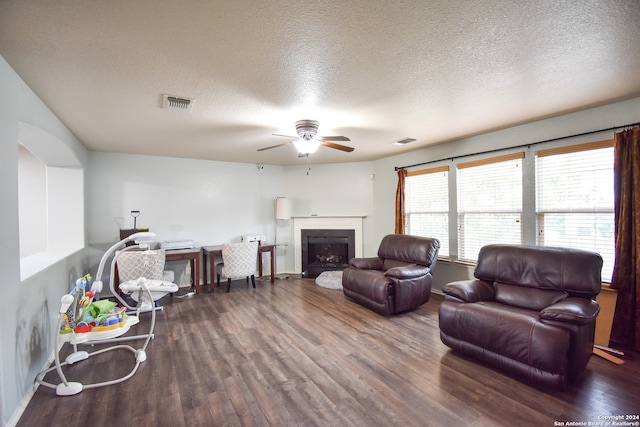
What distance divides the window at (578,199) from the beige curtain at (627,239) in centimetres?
12

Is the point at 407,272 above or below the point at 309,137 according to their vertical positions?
below

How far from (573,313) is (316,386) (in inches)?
76.1

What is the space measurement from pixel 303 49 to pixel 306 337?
2646mm

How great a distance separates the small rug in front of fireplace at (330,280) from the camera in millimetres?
5039

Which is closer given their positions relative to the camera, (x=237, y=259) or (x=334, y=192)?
(x=237, y=259)

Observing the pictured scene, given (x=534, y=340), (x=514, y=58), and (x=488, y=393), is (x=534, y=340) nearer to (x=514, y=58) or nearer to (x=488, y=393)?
(x=488, y=393)

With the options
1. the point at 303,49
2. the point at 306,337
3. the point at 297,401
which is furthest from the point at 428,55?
the point at 306,337

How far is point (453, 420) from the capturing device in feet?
5.92

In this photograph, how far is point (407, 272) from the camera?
3.67 m

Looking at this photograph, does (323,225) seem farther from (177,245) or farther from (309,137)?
(309,137)

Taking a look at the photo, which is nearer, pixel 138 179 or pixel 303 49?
pixel 303 49

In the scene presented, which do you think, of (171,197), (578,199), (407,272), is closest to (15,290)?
(171,197)

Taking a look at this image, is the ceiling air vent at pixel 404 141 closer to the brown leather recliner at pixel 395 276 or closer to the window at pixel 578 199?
the brown leather recliner at pixel 395 276

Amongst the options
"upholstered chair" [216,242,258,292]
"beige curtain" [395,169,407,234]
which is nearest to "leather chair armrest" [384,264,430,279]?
"beige curtain" [395,169,407,234]
